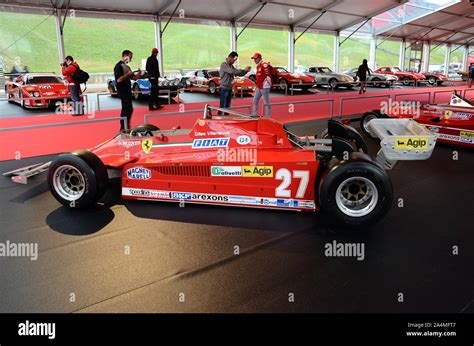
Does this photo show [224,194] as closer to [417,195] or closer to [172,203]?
[172,203]

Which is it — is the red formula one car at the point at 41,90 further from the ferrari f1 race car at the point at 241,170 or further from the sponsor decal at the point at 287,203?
the sponsor decal at the point at 287,203

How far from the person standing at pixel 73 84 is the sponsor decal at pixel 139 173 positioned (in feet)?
26.5

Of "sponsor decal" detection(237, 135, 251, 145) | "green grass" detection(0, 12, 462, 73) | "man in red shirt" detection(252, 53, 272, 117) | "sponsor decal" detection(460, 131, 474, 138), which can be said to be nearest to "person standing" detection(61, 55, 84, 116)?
"man in red shirt" detection(252, 53, 272, 117)

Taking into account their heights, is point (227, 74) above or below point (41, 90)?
above

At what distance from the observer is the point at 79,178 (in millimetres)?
4645

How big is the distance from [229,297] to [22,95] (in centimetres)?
1389

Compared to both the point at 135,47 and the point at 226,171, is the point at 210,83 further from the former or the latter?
the point at 135,47

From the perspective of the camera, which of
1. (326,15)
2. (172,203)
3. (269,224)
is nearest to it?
(269,224)

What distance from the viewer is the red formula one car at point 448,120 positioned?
7543 millimetres

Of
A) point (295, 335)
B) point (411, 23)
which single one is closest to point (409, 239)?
point (295, 335)

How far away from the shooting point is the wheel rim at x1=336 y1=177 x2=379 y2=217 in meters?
3.99

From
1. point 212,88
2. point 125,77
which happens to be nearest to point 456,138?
point 125,77

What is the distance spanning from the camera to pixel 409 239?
12.5ft

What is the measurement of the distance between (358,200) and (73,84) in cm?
1032
